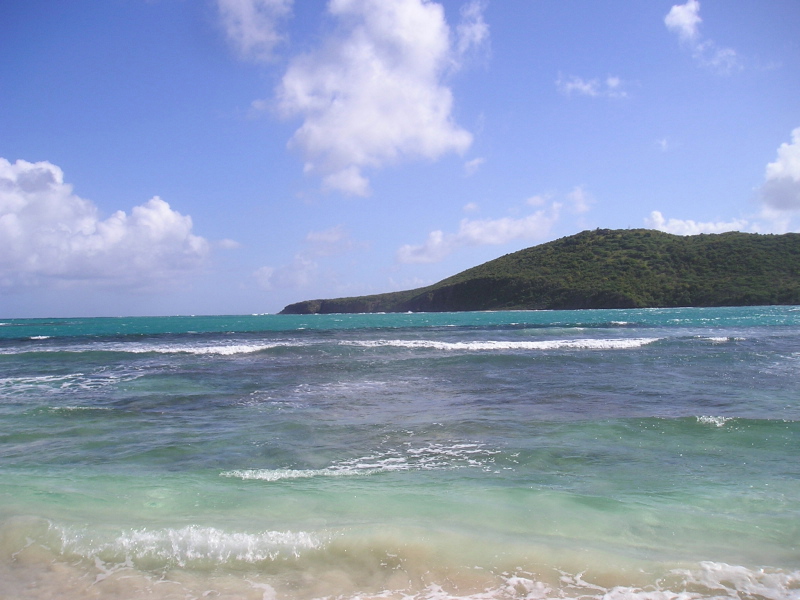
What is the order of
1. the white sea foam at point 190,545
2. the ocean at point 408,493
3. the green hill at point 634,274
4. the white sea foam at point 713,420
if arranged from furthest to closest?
the green hill at point 634,274 < the white sea foam at point 713,420 < the white sea foam at point 190,545 < the ocean at point 408,493

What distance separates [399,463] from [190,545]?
3385 mm

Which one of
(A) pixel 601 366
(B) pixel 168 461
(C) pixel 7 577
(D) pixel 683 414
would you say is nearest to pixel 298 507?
(C) pixel 7 577

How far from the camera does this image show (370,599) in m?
4.06

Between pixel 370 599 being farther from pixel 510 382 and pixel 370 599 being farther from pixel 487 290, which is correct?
pixel 487 290

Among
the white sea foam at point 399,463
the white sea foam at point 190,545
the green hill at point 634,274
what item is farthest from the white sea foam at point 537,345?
the green hill at point 634,274

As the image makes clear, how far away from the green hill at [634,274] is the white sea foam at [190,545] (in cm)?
9295

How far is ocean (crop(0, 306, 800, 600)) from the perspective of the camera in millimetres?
4371

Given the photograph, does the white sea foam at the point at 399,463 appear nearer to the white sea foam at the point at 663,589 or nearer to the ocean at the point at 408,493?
the ocean at the point at 408,493

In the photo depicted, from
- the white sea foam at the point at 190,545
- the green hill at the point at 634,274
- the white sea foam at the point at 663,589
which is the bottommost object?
the white sea foam at the point at 663,589

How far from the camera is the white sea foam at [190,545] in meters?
4.75

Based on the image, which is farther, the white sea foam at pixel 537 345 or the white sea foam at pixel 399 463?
the white sea foam at pixel 537 345

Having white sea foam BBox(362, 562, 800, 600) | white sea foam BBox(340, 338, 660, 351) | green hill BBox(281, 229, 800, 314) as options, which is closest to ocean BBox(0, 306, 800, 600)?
white sea foam BBox(362, 562, 800, 600)

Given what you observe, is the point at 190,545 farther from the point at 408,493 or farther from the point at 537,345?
the point at 537,345

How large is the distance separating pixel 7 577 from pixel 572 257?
12117 cm
